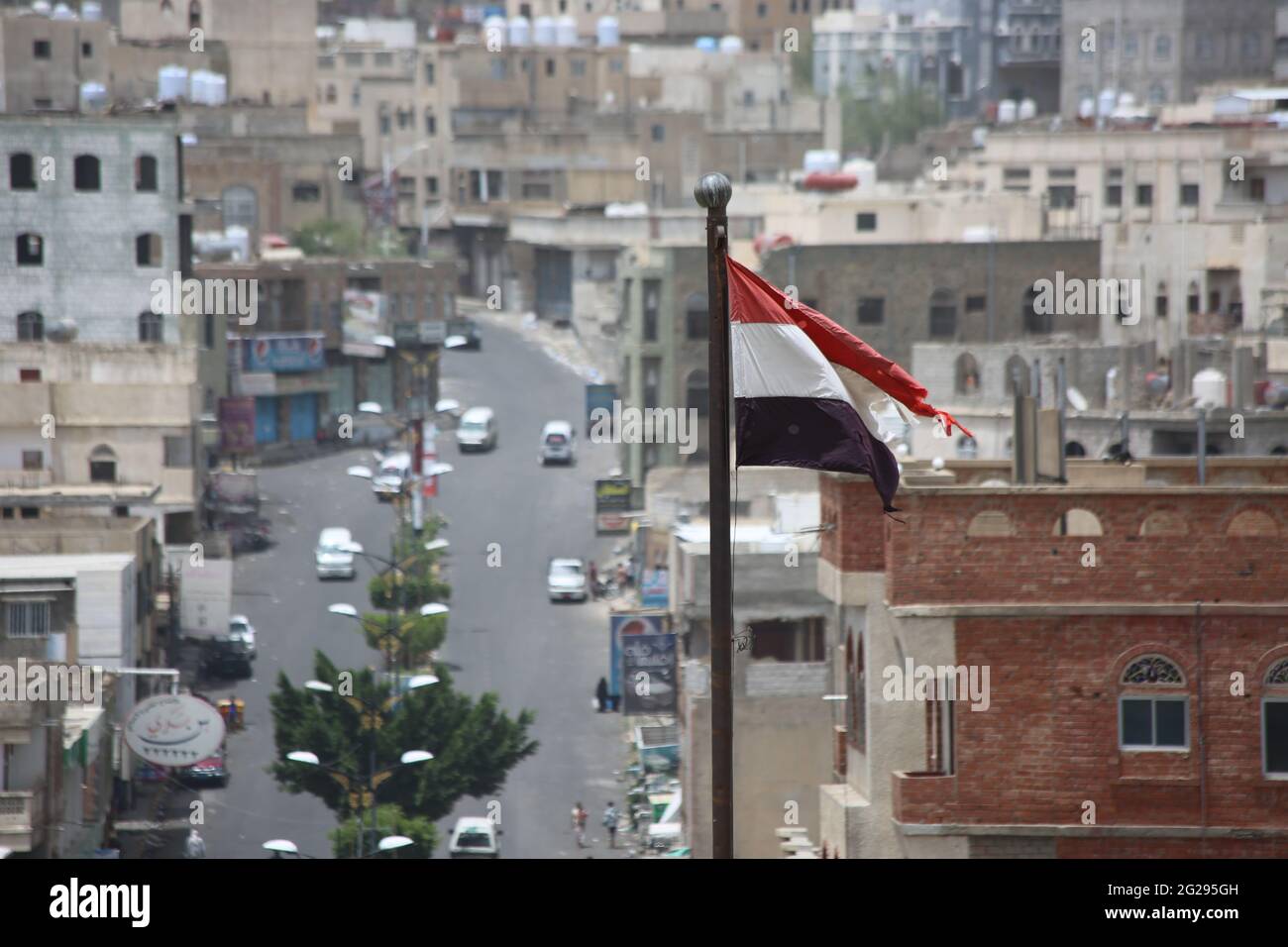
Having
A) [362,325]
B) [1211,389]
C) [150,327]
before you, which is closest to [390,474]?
[150,327]

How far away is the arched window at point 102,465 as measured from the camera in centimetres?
6222

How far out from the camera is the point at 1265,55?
119 metres

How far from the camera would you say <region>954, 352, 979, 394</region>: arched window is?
56.5 m

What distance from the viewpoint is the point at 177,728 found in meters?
40.8

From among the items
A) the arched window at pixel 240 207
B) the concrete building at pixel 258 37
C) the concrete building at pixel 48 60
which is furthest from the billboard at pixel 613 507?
the concrete building at pixel 258 37

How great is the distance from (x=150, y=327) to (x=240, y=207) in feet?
Answer: 84.0

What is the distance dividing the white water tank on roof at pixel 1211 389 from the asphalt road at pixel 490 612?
13005 mm

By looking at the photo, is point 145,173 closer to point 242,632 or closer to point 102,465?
point 102,465

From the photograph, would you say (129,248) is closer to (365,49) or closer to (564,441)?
(564,441)

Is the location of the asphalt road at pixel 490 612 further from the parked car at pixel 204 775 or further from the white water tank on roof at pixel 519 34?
the white water tank on roof at pixel 519 34

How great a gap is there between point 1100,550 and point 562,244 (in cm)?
8075

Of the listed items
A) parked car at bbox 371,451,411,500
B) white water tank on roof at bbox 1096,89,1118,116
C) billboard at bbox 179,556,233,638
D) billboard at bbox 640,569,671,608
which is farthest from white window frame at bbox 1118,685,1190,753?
white water tank on roof at bbox 1096,89,1118,116

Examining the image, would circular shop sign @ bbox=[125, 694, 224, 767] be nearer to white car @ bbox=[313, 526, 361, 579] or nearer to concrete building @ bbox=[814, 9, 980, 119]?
white car @ bbox=[313, 526, 361, 579]
